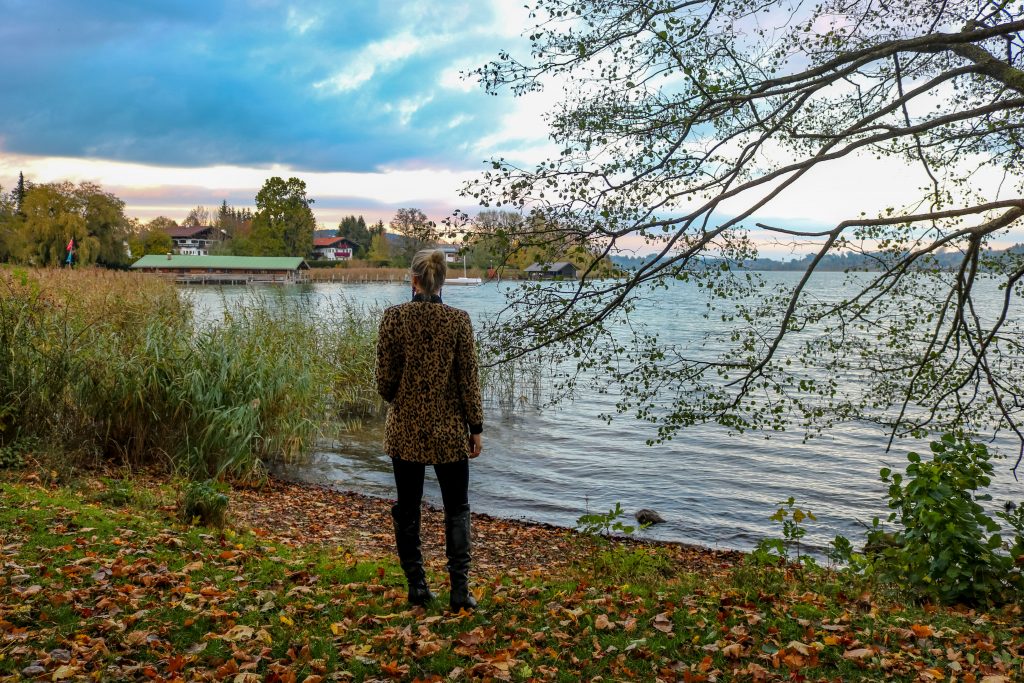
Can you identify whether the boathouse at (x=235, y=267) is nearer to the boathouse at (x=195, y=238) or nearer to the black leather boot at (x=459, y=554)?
the boathouse at (x=195, y=238)

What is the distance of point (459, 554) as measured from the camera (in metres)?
5.03

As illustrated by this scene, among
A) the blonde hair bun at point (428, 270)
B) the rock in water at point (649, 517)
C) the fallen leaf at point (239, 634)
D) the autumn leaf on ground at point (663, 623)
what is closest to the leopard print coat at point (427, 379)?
the blonde hair bun at point (428, 270)

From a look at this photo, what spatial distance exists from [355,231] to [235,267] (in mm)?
40831

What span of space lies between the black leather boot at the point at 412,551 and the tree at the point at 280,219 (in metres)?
96.2

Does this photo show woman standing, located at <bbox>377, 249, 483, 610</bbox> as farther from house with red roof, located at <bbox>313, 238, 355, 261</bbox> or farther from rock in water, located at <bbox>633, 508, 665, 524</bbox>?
house with red roof, located at <bbox>313, 238, 355, 261</bbox>

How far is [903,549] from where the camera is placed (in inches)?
244

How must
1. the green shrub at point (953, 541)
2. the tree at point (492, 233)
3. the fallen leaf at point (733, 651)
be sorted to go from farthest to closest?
the tree at point (492, 233) → the green shrub at point (953, 541) → the fallen leaf at point (733, 651)

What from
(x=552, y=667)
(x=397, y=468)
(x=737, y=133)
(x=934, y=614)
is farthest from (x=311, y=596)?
(x=737, y=133)

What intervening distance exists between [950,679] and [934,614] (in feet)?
4.90

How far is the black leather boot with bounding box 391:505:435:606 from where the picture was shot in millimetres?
5074

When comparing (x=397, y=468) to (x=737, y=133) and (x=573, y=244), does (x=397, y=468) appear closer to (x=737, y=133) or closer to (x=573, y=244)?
(x=573, y=244)

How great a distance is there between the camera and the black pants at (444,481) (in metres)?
4.84

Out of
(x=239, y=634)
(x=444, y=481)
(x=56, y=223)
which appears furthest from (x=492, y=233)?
(x=56, y=223)

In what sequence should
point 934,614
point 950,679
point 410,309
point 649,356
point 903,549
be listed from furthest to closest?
point 649,356, point 903,549, point 934,614, point 410,309, point 950,679
